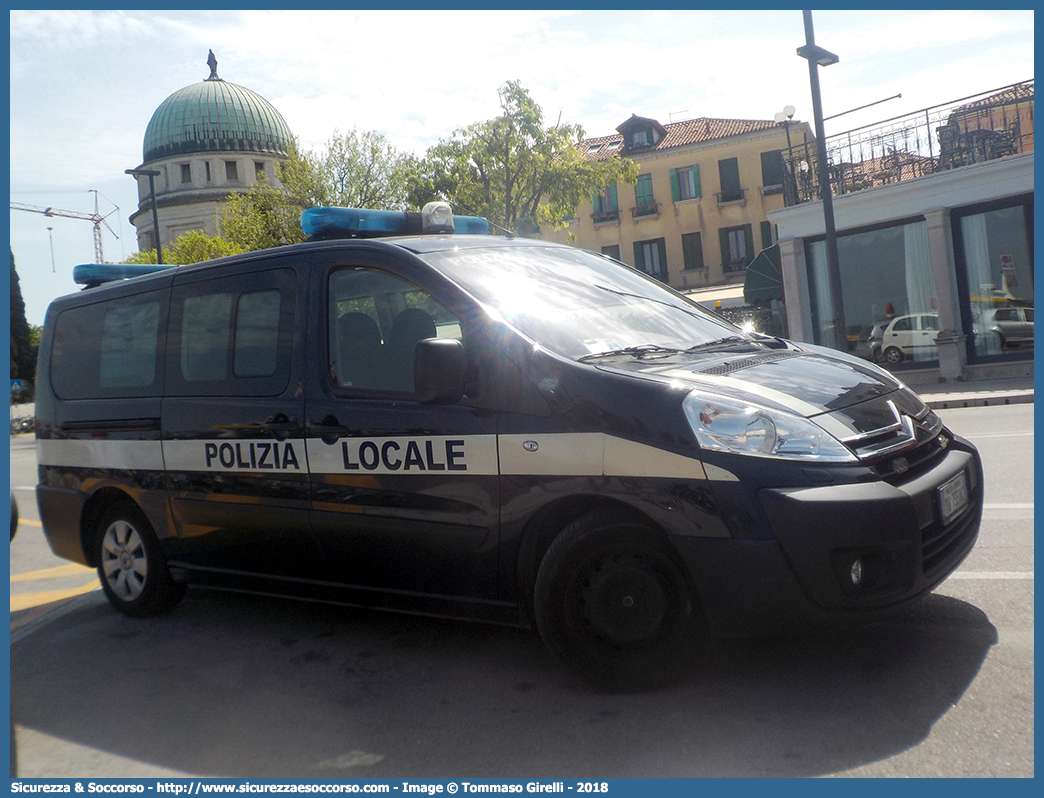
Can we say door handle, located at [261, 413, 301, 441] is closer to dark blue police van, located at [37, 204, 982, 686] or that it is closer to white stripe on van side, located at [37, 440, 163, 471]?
dark blue police van, located at [37, 204, 982, 686]

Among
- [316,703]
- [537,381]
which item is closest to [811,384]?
[537,381]

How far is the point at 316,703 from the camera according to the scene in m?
3.82

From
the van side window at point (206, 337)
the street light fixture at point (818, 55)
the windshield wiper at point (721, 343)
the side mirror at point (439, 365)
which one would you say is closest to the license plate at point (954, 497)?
the windshield wiper at point (721, 343)

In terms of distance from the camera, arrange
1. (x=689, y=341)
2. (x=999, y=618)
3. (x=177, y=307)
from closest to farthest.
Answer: (x=999, y=618) → (x=689, y=341) → (x=177, y=307)

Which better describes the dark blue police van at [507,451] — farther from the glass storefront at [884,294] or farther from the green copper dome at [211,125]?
the green copper dome at [211,125]

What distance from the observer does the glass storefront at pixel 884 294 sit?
19.8 metres

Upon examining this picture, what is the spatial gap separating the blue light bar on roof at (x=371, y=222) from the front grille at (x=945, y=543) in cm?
273

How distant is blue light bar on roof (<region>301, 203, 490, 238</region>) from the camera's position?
479 cm

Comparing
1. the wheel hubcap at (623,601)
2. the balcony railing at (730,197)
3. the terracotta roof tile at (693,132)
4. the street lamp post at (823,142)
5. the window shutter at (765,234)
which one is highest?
the terracotta roof tile at (693,132)

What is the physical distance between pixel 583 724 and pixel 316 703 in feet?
3.59

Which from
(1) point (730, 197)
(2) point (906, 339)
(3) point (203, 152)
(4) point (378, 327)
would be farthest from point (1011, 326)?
(3) point (203, 152)

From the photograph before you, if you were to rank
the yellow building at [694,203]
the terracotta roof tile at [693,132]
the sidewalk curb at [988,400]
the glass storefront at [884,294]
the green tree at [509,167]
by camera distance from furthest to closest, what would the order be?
the terracotta roof tile at [693,132] → the yellow building at [694,203] → the green tree at [509,167] → the glass storefront at [884,294] → the sidewalk curb at [988,400]

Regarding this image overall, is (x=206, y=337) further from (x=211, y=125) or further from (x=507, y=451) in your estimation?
(x=211, y=125)

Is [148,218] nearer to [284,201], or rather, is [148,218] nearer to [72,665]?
[284,201]
